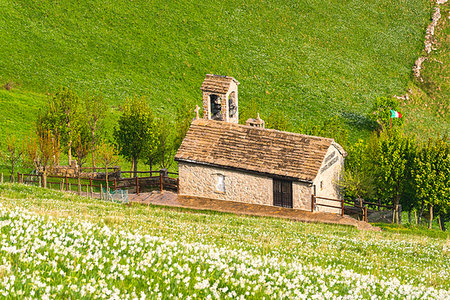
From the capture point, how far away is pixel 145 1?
91875 millimetres

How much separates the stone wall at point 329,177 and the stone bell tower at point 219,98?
8.80 metres

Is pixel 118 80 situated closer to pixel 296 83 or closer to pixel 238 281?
pixel 296 83

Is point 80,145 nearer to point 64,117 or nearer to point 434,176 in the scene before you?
point 64,117

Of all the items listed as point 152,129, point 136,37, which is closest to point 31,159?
point 152,129

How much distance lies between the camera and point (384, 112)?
76125 mm

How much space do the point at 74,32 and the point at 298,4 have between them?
51595mm

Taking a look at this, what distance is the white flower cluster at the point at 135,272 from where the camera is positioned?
725 cm

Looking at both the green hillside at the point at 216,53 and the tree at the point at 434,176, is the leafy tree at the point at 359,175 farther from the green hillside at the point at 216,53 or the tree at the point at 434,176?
the green hillside at the point at 216,53

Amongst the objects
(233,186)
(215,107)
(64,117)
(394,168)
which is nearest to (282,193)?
(233,186)

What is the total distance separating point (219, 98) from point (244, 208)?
11.0 metres

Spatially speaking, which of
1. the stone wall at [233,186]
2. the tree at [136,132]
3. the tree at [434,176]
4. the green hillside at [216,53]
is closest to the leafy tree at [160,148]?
the tree at [136,132]

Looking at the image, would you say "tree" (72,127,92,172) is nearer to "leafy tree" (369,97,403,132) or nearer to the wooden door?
the wooden door

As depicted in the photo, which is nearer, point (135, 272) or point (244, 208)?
point (135, 272)

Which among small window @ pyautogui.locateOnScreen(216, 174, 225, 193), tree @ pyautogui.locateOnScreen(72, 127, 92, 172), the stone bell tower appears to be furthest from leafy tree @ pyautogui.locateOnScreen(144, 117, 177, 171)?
small window @ pyautogui.locateOnScreen(216, 174, 225, 193)
